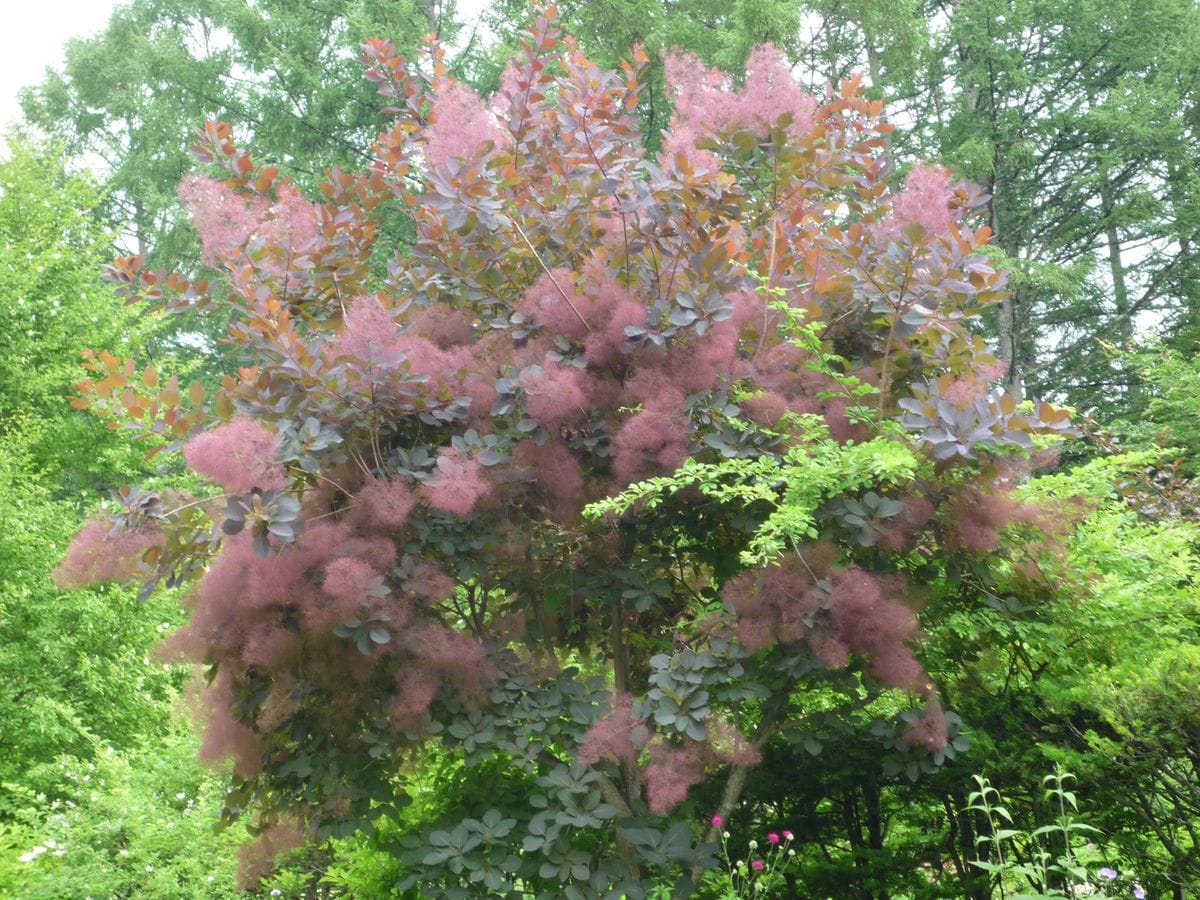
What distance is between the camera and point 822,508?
126 inches

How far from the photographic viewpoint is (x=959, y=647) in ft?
12.0

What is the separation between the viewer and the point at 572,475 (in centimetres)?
347

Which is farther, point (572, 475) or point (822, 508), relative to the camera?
point (572, 475)

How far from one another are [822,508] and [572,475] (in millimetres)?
795

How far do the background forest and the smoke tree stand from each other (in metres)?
0.06

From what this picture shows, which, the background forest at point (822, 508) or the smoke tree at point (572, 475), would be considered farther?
the background forest at point (822, 508)

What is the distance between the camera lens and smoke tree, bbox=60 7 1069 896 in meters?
3.12

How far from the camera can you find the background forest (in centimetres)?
332

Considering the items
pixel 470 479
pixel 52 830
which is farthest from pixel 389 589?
pixel 52 830

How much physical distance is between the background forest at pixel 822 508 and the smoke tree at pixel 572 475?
0.20 ft

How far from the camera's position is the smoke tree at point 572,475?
3.12m

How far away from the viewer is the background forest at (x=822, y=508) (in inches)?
131

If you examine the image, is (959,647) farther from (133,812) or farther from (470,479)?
(133,812)

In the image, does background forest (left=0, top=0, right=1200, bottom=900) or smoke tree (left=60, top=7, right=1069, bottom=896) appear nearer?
smoke tree (left=60, top=7, right=1069, bottom=896)
